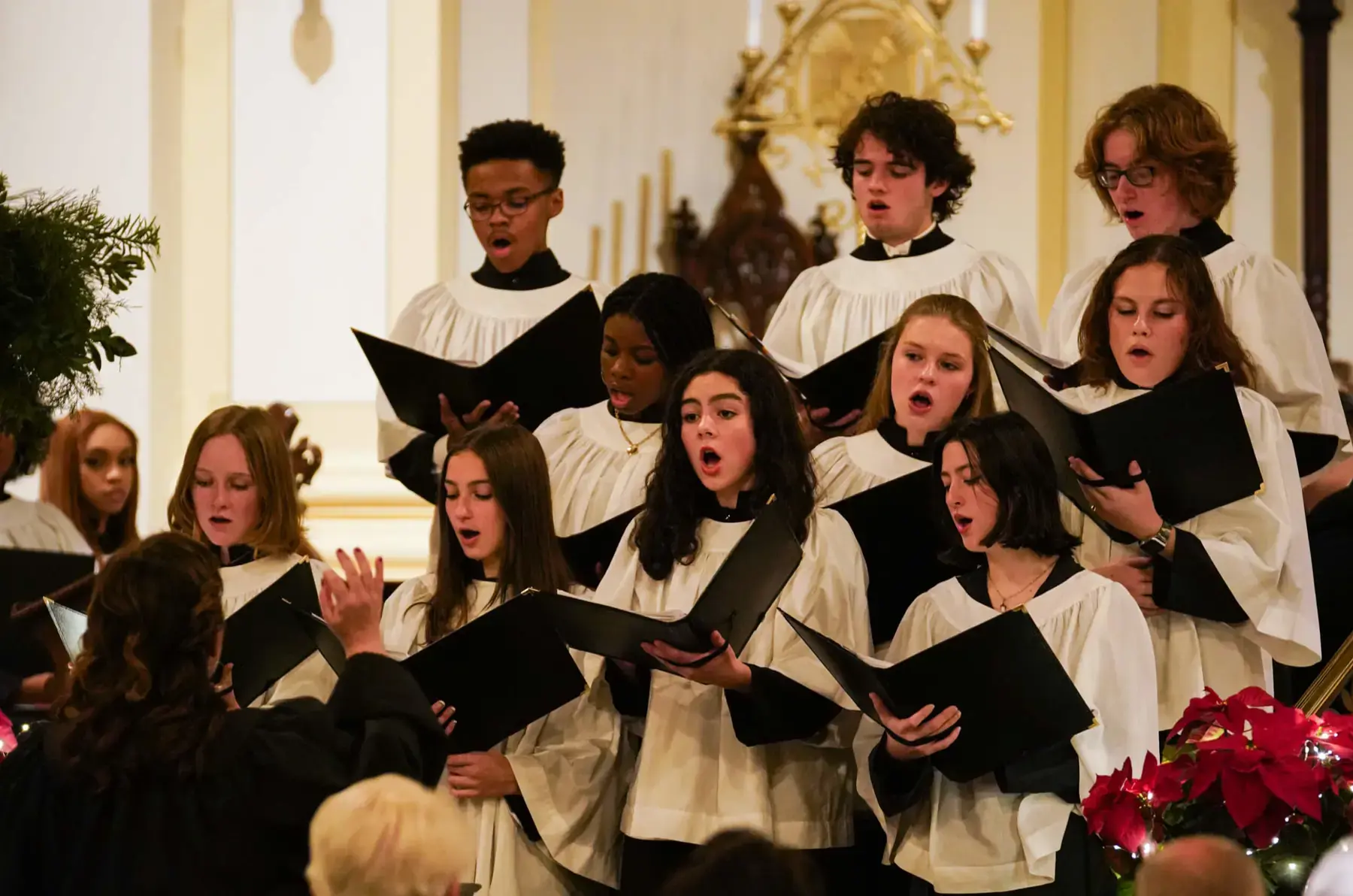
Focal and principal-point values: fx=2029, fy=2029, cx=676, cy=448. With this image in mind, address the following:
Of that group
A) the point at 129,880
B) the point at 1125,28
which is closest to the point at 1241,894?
the point at 129,880

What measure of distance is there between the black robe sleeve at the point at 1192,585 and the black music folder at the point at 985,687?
0.47 m

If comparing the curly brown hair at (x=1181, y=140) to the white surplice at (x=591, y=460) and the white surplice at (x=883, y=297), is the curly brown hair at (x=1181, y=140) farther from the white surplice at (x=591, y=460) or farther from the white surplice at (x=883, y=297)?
the white surplice at (x=591, y=460)

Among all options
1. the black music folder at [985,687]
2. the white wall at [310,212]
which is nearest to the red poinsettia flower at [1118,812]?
the black music folder at [985,687]

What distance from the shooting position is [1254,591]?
154 inches

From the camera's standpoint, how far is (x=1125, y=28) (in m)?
7.73

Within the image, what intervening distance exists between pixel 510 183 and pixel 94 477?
156 centimetres

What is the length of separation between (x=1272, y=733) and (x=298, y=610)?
1764 mm

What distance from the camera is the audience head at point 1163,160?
14.7 feet

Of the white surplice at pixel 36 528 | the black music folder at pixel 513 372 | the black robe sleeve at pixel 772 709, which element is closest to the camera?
the black robe sleeve at pixel 772 709

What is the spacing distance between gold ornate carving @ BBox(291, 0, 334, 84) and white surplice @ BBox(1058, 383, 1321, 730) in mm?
3787

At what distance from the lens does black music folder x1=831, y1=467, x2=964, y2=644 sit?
13.2 feet

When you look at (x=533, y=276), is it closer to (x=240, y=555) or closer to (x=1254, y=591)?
(x=240, y=555)

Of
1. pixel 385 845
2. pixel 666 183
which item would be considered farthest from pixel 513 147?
pixel 385 845

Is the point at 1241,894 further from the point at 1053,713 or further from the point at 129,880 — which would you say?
the point at 129,880
